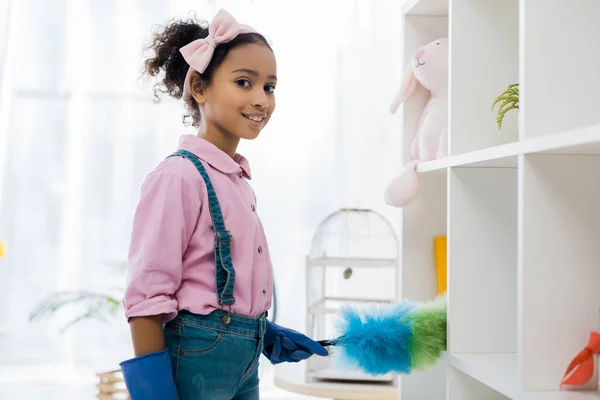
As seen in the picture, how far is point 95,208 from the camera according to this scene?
2.66 meters

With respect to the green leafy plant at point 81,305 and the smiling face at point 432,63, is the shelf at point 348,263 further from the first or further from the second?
the green leafy plant at point 81,305

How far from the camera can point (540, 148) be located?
79 centimetres

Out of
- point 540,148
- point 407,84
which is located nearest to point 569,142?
point 540,148

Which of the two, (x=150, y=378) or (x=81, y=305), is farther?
(x=81, y=305)

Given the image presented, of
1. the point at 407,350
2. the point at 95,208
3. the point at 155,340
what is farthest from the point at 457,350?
the point at 95,208

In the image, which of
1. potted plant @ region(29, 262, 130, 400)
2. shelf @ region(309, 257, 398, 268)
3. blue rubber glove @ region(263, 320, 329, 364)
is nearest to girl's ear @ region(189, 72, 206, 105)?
blue rubber glove @ region(263, 320, 329, 364)

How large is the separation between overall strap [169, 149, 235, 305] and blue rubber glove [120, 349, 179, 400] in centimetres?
13

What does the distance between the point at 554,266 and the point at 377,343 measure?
0.35 metres

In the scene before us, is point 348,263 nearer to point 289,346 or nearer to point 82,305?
point 289,346

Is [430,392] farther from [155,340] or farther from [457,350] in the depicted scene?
[155,340]

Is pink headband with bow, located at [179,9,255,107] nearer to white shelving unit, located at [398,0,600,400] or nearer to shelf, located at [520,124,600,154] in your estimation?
white shelving unit, located at [398,0,600,400]

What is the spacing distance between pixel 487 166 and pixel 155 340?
0.60 m

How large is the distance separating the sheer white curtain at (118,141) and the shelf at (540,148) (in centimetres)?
154

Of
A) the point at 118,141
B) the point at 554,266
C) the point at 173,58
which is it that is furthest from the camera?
the point at 118,141
